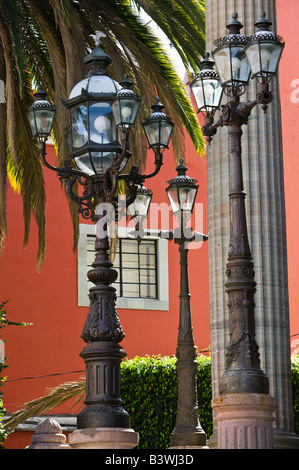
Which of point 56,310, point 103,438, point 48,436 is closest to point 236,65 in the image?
point 103,438

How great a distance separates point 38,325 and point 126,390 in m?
2.90

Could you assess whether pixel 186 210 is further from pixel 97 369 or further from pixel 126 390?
pixel 126 390

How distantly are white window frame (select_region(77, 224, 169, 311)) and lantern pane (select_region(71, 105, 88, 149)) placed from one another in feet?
33.4

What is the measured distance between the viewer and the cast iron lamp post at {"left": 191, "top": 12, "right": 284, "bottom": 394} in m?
8.78

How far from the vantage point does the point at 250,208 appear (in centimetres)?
1203

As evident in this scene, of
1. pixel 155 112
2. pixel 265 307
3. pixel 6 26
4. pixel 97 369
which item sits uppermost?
pixel 6 26

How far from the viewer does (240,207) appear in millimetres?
9328

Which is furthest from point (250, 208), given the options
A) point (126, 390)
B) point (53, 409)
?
point (53, 409)

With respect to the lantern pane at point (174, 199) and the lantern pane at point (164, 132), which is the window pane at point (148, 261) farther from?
the lantern pane at point (164, 132)

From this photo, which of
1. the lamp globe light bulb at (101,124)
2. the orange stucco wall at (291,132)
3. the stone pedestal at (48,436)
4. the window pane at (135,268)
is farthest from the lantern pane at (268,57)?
the orange stucco wall at (291,132)

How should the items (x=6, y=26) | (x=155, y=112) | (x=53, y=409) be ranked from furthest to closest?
(x=53, y=409), (x=6, y=26), (x=155, y=112)

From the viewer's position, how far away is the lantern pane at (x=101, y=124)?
1015 centimetres

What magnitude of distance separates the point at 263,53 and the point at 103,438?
378cm

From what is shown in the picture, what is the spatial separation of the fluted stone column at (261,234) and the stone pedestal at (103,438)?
9.22 feet
